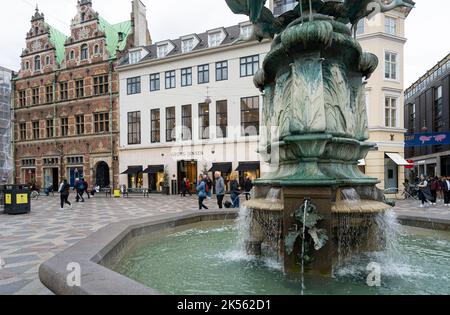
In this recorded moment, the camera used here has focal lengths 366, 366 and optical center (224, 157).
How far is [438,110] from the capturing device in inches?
1730

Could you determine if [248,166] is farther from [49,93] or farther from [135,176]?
[49,93]

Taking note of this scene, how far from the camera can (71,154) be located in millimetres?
38375

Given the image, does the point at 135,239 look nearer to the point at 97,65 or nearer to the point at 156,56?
the point at 156,56

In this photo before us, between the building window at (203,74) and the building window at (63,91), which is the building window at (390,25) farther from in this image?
the building window at (63,91)

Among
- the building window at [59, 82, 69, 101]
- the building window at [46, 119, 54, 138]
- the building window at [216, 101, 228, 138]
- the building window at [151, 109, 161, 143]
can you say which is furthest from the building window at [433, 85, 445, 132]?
the building window at [46, 119, 54, 138]

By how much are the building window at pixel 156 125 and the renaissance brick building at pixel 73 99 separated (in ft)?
13.5

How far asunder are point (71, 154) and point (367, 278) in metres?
38.3

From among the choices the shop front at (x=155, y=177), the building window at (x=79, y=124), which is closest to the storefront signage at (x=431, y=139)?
the shop front at (x=155, y=177)

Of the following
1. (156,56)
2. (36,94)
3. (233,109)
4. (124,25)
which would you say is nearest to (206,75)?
(233,109)

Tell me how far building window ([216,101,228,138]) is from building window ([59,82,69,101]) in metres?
18.0

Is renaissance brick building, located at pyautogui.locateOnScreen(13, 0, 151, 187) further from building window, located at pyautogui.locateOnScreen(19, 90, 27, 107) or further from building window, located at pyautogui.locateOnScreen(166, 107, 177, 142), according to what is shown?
building window, located at pyautogui.locateOnScreen(166, 107, 177, 142)

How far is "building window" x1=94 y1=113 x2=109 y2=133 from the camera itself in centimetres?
3666

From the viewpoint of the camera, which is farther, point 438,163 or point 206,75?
point 438,163

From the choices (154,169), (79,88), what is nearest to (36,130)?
(79,88)
